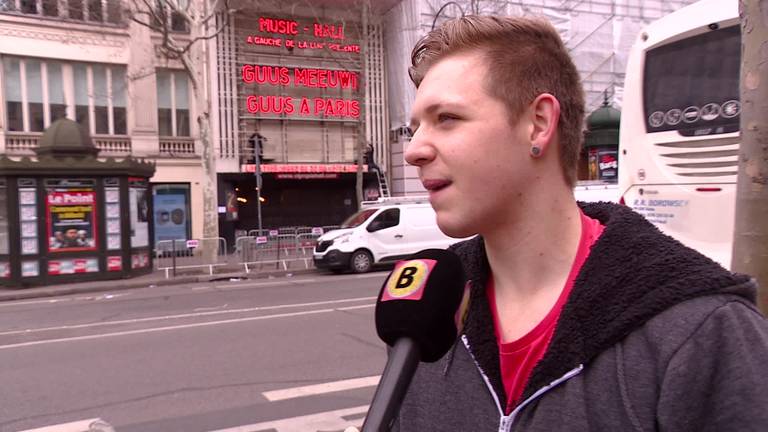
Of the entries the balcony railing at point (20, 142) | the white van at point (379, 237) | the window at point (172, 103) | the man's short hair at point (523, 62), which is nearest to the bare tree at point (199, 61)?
the white van at point (379, 237)

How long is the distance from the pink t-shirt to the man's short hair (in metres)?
0.21

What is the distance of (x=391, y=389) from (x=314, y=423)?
3.91 m

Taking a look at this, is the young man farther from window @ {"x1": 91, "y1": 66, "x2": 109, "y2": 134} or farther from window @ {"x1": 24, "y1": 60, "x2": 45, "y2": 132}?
window @ {"x1": 24, "y1": 60, "x2": 45, "y2": 132}

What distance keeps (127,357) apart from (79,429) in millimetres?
2304

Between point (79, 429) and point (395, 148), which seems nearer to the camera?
point (79, 429)

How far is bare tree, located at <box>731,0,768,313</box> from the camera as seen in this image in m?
2.69

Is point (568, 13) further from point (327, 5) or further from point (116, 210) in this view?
point (116, 210)

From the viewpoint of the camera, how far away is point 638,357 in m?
1.06

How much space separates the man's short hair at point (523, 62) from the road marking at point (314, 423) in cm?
356

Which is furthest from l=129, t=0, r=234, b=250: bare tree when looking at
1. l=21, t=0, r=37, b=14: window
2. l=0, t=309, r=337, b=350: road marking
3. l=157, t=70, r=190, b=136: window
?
l=0, t=309, r=337, b=350: road marking

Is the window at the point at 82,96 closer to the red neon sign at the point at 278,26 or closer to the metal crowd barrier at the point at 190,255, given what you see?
the red neon sign at the point at 278,26

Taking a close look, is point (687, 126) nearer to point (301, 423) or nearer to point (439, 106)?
point (301, 423)

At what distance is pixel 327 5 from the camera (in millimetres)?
23891

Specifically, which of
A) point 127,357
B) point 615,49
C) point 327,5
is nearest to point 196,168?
point 327,5
